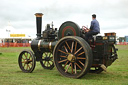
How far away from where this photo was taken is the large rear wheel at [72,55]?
5.49m

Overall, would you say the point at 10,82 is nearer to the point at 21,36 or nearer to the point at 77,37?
the point at 77,37

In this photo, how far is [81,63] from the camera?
5.64 m

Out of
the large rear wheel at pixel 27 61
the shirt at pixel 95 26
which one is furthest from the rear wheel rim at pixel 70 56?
the large rear wheel at pixel 27 61

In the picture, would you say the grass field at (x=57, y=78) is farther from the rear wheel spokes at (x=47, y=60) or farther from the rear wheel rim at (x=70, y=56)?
the rear wheel spokes at (x=47, y=60)

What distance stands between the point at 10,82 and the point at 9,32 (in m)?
34.7

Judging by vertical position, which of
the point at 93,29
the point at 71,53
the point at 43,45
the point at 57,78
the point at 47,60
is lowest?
the point at 57,78

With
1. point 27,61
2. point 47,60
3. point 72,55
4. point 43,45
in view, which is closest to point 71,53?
point 72,55

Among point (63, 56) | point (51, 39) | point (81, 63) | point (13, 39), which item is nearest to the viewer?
point (81, 63)

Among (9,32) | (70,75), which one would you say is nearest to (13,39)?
(9,32)

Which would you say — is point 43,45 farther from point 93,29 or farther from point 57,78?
point 93,29

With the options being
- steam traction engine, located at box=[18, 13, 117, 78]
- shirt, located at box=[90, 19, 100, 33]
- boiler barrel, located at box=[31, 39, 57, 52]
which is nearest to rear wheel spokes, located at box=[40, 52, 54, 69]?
boiler barrel, located at box=[31, 39, 57, 52]

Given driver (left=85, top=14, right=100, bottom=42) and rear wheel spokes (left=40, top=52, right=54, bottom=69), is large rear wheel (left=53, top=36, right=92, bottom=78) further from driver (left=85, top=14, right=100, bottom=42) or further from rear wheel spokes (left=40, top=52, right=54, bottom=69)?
rear wheel spokes (left=40, top=52, right=54, bottom=69)

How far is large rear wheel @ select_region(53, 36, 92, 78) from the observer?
549 centimetres

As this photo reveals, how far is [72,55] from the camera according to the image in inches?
227
